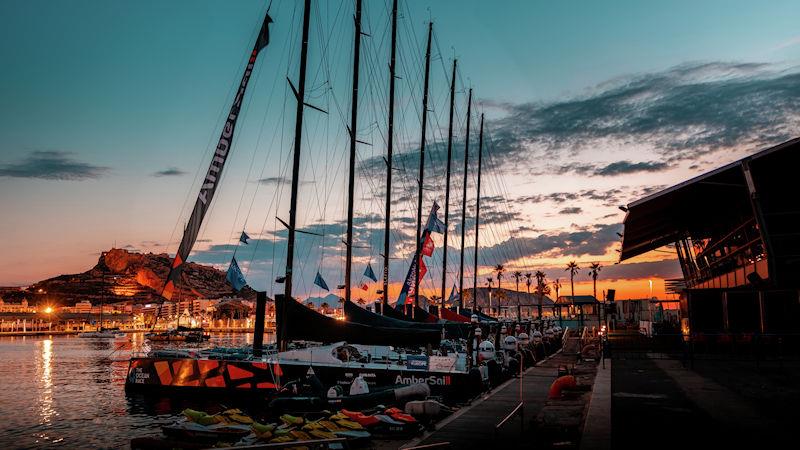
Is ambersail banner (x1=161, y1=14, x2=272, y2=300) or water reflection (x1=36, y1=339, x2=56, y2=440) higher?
ambersail banner (x1=161, y1=14, x2=272, y2=300)

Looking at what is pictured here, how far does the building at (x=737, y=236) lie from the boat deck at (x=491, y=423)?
42.5 feet

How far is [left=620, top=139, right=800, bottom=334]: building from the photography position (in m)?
28.0

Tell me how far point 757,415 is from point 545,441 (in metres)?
6.03

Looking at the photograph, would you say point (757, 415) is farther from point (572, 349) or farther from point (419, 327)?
point (572, 349)

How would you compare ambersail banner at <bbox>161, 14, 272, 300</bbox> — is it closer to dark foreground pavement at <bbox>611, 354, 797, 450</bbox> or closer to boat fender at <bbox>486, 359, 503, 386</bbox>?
dark foreground pavement at <bbox>611, 354, 797, 450</bbox>

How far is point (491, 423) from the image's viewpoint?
57.0 feet

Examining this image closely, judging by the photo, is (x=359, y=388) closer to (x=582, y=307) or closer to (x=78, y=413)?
(x=78, y=413)

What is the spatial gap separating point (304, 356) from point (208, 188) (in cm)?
950

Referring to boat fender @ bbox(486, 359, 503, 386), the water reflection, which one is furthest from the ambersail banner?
boat fender @ bbox(486, 359, 503, 386)

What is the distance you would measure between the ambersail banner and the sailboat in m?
0.04

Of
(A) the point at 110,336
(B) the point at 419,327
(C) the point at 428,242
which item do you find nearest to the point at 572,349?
(C) the point at 428,242

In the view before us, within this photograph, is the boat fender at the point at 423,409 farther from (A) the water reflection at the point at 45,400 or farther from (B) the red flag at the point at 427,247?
(B) the red flag at the point at 427,247

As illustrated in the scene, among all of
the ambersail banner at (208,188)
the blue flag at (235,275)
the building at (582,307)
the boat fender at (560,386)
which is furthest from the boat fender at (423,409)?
the building at (582,307)

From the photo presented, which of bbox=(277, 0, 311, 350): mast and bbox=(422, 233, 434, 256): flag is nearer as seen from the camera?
bbox=(277, 0, 311, 350): mast
